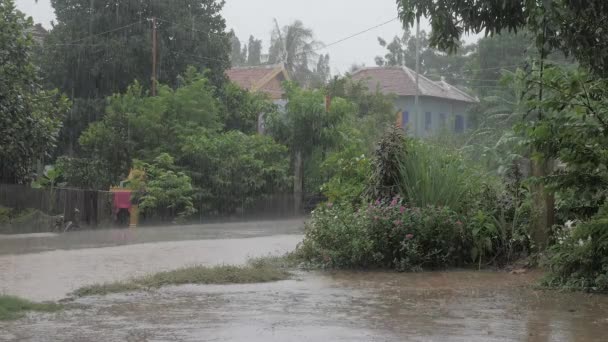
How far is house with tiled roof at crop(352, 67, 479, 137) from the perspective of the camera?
54375 millimetres

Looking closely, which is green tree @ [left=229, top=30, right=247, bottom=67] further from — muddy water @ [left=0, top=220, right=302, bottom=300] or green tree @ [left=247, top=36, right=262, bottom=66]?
muddy water @ [left=0, top=220, right=302, bottom=300]

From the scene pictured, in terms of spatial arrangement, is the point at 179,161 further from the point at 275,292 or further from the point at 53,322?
the point at 53,322

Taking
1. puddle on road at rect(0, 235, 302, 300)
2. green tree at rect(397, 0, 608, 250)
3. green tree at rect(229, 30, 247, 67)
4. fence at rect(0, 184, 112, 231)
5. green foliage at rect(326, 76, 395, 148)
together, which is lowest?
puddle on road at rect(0, 235, 302, 300)

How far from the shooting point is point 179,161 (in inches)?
1048

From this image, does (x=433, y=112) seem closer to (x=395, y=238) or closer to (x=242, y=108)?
(x=242, y=108)

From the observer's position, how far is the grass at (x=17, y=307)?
834 cm

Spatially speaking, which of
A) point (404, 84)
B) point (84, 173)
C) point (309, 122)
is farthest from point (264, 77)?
point (84, 173)

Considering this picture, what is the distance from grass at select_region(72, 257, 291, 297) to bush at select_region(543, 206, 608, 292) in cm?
372

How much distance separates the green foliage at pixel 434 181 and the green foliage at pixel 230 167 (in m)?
13.4

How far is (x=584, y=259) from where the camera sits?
10312 millimetres

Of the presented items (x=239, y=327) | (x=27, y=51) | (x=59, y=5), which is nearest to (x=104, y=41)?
(x=59, y=5)

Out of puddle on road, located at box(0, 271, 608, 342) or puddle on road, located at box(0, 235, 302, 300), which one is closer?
puddle on road, located at box(0, 271, 608, 342)

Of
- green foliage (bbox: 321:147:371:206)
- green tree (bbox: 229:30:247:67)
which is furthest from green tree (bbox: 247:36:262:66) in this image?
green foliage (bbox: 321:147:371:206)

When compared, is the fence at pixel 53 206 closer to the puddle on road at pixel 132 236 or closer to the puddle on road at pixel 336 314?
the puddle on road at pixel 132 236
